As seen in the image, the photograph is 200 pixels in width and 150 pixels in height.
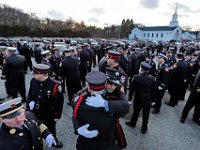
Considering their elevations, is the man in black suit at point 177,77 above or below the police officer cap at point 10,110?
below

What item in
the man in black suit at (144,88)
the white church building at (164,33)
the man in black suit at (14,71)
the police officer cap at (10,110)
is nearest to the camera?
the police officer cap at (10,110)

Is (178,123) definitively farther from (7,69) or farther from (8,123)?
(7,69)

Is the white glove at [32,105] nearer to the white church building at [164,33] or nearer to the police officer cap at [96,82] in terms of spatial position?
the police officer cap at [96,82]

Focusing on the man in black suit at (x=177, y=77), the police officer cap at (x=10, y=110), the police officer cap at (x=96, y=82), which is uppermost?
the police officer cap at (x=96, y=82)

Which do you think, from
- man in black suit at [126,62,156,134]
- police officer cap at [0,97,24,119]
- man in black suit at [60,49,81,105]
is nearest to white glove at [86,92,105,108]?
police officer cap at [0,97,24,119]

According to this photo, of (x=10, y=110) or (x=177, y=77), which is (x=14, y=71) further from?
(x=177, y=77)

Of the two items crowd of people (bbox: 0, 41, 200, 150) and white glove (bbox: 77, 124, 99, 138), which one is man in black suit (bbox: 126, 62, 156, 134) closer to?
crowd of people (bbox: 0, 41, 200, 150)

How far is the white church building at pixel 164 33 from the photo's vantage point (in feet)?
283

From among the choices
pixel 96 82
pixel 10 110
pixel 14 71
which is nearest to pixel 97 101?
pixel 96 82

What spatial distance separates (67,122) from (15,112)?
347 centimetres

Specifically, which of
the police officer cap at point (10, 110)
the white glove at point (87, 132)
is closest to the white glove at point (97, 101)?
the white glove at point (87, 132)

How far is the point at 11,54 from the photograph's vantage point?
603 cm

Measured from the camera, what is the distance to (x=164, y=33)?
89250 millimetres

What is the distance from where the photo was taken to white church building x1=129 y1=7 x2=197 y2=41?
86375mm
